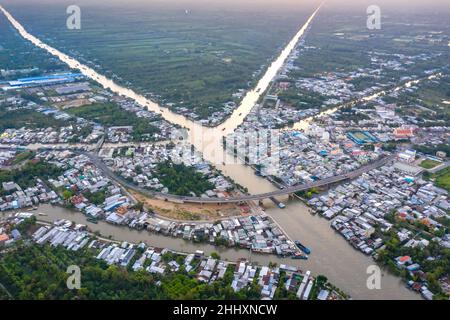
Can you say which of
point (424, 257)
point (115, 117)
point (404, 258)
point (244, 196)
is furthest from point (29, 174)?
point (424, 257)

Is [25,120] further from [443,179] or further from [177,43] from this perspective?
[177,43]

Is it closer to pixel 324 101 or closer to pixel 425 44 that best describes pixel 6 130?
pixel 324 101

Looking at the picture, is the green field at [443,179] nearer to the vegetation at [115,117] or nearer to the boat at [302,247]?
the boat at [302,247]

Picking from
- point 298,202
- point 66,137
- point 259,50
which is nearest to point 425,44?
point 259,50

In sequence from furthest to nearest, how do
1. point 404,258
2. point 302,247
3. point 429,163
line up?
point 429,163, point 302,247, point 404,258

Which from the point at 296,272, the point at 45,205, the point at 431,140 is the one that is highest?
the point at 431,140

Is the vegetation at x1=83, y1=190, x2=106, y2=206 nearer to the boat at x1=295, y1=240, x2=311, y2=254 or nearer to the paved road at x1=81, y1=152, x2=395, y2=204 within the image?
the paved road at x1=81, y1=152, x2=395, y2=204

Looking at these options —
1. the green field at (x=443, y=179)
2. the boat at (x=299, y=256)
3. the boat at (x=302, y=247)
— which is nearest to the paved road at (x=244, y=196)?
the green field at (x=443, y=179)
